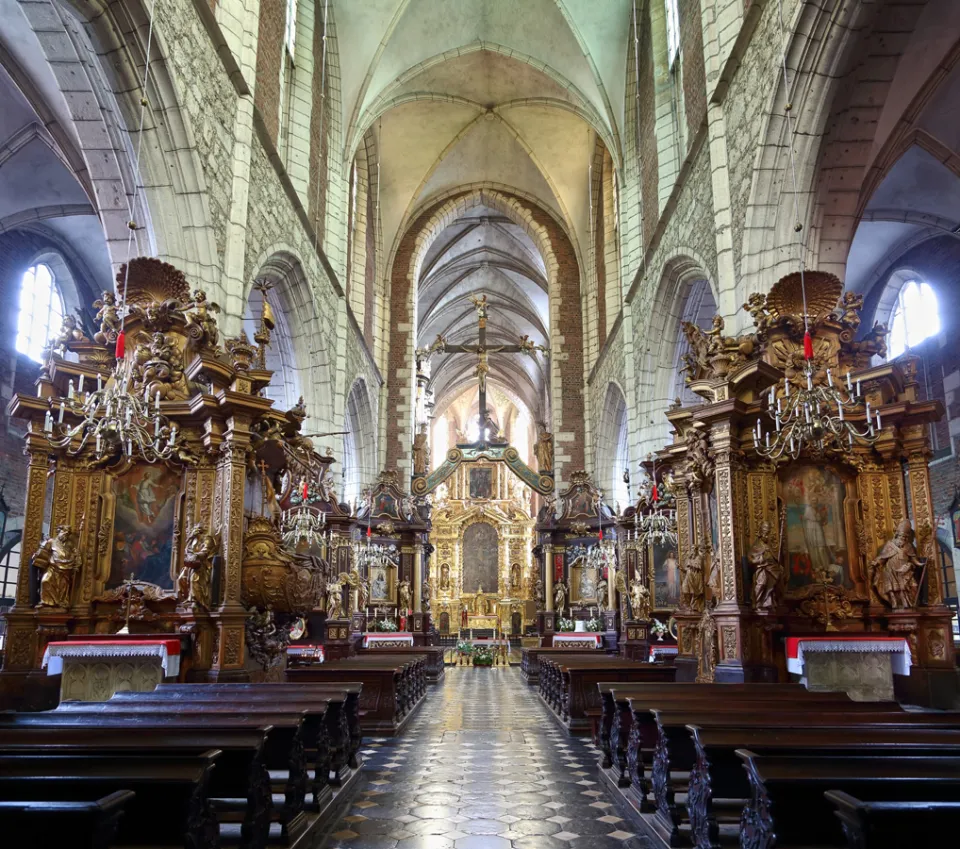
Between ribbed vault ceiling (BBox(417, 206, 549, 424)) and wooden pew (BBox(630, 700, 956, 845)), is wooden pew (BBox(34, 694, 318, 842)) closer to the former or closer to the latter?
wooden pew (BBox(630, 700, 956, 845))

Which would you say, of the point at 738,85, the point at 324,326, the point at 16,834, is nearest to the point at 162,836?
the point at 16,834

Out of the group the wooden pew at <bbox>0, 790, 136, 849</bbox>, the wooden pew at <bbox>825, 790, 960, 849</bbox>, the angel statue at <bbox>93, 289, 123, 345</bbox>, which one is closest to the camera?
the wooden pew at <bbox>0, 790, 136, 849</bbox>

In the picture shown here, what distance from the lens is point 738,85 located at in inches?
483

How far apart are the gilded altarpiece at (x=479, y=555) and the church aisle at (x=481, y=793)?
26942 millimetres

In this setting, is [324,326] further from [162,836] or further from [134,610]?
[162,836]

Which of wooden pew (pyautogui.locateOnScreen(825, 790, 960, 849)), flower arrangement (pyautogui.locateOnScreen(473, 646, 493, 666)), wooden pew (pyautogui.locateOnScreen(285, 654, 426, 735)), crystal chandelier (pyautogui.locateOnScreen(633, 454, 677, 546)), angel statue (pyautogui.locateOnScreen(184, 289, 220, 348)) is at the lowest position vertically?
flower arrangement (pyautogui.locateOnScreen(473, 646, 493, 666))

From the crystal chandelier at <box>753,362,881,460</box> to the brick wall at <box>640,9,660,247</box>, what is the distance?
29.0 feet

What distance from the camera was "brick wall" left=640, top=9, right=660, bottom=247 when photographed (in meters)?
18.3

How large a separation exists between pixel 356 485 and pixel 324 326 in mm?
8984

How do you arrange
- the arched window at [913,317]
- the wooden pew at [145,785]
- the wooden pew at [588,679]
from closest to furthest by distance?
the wooden pew at [145,785] → the wooden pew at [588,679] → the arched window at [913,317]

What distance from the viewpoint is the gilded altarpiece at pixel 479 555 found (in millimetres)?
38281

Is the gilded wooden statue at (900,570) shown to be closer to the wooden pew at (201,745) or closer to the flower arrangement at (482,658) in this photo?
the wooden pew at (201,745)

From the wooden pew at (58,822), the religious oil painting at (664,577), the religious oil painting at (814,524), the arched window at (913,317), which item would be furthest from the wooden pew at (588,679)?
the arched window at (913,317)

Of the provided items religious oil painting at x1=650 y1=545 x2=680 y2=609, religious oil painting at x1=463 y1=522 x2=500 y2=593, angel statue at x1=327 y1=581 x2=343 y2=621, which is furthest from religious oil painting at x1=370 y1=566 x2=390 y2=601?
religious oil painting at x1=463 y1=522 x2=500 y2=593
